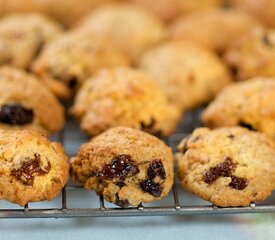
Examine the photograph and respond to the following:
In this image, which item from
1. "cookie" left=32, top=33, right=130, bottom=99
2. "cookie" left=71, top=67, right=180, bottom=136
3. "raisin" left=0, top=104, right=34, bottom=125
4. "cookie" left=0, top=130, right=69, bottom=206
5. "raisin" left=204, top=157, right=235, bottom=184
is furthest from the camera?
"cookie" left=32, top=33, right=130, bottom=99

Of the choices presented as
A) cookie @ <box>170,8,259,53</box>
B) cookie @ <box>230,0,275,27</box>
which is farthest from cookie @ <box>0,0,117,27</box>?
cookie @ <box>230,0,275,27</box>

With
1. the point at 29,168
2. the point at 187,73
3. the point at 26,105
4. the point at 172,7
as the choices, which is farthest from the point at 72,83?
the point at 172,7

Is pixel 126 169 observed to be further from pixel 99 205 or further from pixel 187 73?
pixel 187 73

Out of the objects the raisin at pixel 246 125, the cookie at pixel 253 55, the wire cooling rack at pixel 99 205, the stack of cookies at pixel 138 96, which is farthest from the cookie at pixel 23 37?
the raisin at pixel 246 125

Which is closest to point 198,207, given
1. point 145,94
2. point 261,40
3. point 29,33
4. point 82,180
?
point 82,180

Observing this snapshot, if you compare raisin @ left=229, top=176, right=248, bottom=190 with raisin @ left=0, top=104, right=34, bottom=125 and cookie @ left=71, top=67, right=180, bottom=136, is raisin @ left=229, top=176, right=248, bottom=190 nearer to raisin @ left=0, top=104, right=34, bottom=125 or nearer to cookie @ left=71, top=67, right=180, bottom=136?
cookie @ left=71, top=67, right=180, bottom=136

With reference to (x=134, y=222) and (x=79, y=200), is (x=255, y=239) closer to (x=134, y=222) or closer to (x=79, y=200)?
(x=134, y=222)
